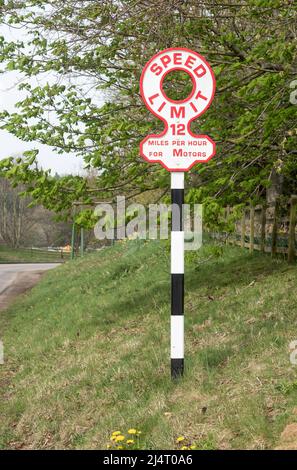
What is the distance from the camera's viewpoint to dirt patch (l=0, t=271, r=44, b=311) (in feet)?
68.3

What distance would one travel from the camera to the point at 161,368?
289 inches

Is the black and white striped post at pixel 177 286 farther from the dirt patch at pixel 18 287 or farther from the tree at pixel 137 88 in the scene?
the dirt patch at pixel 18 287

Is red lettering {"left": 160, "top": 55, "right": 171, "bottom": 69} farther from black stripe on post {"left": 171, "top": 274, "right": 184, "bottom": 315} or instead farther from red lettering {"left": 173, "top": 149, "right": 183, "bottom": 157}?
black stripe on post {"left": 171, "top": 274, "right": 184, "bottom": 315}

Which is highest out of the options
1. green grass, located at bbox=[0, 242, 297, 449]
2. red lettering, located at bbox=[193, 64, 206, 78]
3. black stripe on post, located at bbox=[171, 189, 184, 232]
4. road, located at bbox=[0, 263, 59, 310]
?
red lettering, located at bbox=[193, 64, 206, 78]

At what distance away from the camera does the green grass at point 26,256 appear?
5844cm

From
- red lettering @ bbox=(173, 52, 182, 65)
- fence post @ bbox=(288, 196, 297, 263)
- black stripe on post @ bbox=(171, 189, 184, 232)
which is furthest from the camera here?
fence post @ bbox=(288, 196, 297, 263)

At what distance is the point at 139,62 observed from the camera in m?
10.9

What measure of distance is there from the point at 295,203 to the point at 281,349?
20.4 ft

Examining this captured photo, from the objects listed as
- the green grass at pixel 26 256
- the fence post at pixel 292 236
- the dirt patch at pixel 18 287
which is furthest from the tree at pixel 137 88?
the green grass at pixel 26 256

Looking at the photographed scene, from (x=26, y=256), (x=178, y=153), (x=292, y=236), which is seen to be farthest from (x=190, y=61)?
(x=26, y=256)

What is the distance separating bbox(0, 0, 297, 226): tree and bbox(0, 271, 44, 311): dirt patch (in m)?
9.21

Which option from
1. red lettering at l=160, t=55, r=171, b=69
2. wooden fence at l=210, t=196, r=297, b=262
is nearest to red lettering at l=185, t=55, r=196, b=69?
red lettering at l=160, t=55, r=171, b=69

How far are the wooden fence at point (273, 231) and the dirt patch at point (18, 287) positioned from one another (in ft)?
26.0
